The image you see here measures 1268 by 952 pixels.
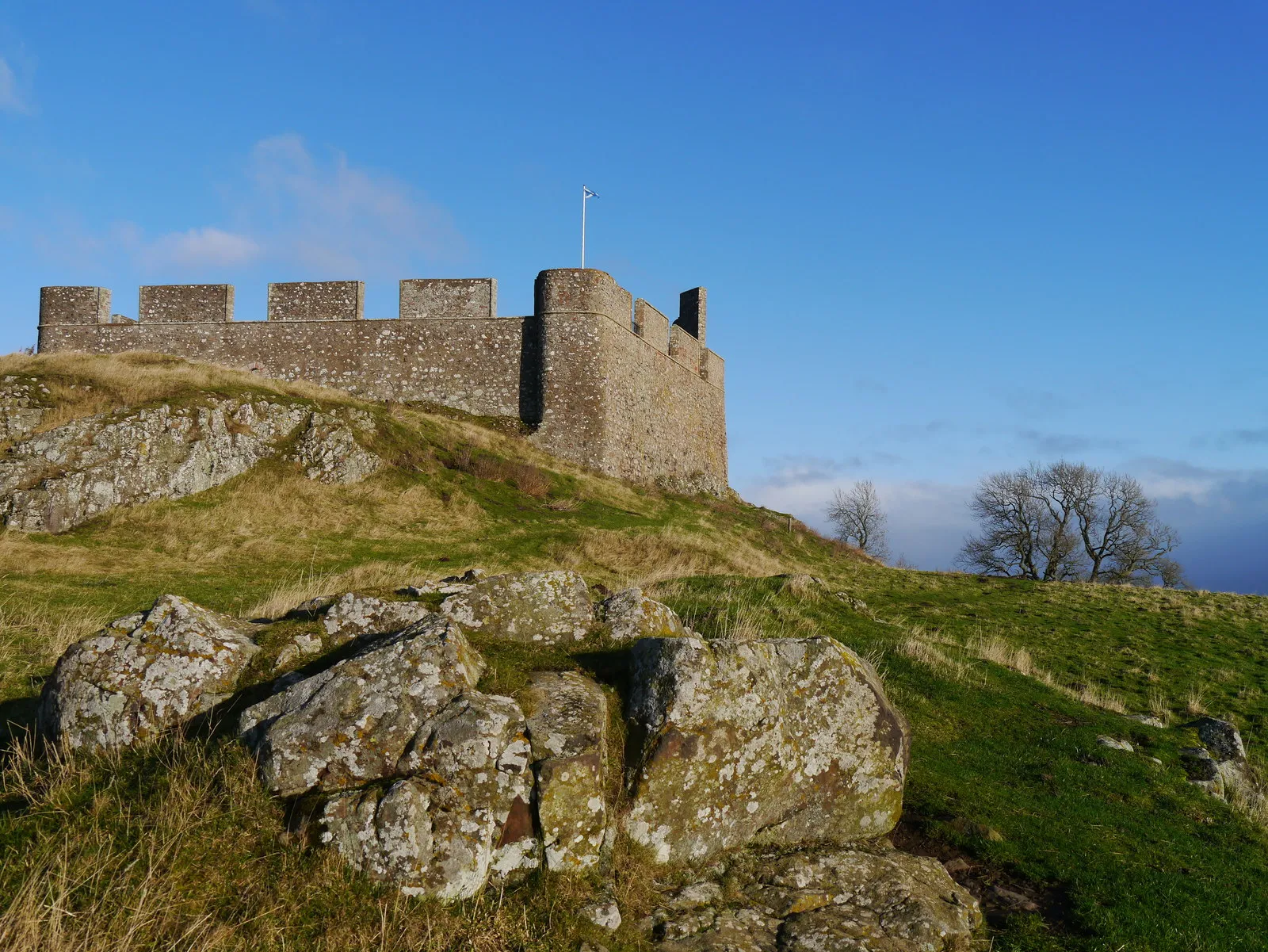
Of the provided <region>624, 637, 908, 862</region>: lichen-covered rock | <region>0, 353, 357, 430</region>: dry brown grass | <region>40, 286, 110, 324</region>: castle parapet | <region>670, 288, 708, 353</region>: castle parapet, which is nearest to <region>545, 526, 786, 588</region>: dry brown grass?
<region>0, 353, 357, 430</region>: dry brown grass

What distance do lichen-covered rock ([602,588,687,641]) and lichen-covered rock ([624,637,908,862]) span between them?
35.2 inches

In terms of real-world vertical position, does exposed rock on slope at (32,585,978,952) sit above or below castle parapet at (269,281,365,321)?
below

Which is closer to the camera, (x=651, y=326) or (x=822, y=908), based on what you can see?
(x=822, y=908)

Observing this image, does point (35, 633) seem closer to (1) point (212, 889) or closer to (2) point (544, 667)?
(2) point (544, 667)

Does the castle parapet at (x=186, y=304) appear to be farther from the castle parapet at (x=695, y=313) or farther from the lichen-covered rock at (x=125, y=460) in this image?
the castle parapet at (x=695, y=313)

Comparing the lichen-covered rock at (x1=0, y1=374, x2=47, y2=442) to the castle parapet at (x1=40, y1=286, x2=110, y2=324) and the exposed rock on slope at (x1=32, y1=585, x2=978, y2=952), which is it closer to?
the castle parapet at (x1=40, y1=286, x2=110, y2=324)

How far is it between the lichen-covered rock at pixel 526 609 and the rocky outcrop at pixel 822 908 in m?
2.97

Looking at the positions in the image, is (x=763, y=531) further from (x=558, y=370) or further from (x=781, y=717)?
(x=781, y=717)

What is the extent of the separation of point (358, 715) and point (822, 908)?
4.00 metres

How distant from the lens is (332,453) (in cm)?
2909

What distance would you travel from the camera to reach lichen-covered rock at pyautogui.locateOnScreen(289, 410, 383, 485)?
93.9 feet

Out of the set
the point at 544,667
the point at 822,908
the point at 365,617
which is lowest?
the point at 822,908

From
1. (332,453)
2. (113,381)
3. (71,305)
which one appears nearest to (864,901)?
(332,453)

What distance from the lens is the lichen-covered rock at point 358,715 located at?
6.64 m
